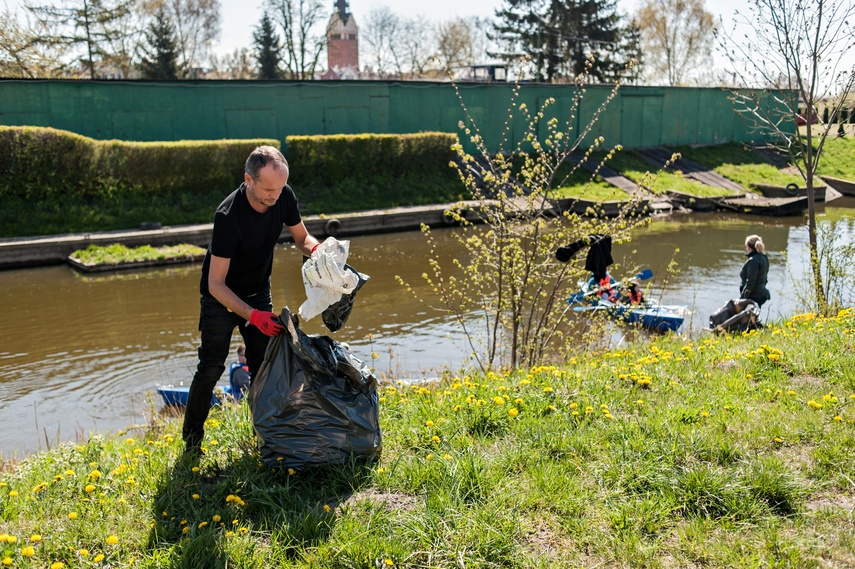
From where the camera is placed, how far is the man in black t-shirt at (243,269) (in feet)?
13.1

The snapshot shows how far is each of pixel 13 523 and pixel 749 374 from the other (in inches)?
180

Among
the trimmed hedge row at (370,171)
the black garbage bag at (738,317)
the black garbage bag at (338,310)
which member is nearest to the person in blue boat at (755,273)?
the black garbage bag at (738,317)

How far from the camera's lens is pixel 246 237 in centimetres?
416

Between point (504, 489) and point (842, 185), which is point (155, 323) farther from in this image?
point (842, 185)

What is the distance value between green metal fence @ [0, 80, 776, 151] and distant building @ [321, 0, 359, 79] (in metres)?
14.0

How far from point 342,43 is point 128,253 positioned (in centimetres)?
4893

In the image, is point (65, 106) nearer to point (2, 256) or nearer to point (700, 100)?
point (2, 256)

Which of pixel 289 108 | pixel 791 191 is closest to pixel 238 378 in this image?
pixel 289 108

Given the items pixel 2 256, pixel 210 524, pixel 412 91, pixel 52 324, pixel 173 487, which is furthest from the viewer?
pixel 412 91

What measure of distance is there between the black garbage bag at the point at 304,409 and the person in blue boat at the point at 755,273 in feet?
25.6

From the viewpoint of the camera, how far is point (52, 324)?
40.4ft

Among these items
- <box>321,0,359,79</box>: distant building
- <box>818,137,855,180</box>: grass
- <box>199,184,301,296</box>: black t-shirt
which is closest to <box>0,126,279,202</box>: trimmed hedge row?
<box>199,184,301,296</box>: black t-shirt

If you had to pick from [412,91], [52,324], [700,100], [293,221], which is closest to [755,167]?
[700,100]

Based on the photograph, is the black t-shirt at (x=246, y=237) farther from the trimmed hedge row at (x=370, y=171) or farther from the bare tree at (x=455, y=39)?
the bare tree at (x=455, y=39)
